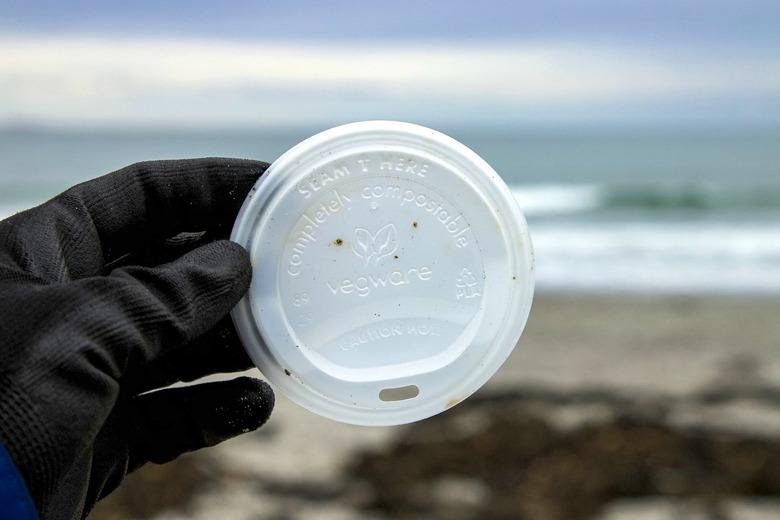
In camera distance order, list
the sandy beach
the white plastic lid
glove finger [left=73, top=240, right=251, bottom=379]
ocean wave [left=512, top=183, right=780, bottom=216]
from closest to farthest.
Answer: glove finger [left=73, top=240, right=251, bottom=379] < the white plastic lid < the sandy beach < ocean wave [left=512, top=183, right=780, bottom=216]

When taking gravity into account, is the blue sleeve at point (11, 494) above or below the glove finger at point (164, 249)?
below

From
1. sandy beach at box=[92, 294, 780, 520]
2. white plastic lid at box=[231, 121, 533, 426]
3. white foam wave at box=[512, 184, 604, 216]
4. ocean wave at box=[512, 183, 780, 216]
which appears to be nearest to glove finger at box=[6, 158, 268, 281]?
white plastic lid at box=[231, 121, 533, 426]

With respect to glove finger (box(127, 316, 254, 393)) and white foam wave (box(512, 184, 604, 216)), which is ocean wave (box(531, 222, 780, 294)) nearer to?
white foam wave (box(512, 184, 604, 216))

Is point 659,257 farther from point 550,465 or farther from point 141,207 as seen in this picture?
point 141,207

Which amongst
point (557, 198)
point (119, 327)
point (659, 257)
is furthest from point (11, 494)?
point (557, 198)

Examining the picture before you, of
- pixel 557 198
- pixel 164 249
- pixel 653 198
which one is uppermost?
pixel 164 249

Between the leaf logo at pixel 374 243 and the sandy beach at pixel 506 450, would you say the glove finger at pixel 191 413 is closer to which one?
the leaf logo at pixel 374 243

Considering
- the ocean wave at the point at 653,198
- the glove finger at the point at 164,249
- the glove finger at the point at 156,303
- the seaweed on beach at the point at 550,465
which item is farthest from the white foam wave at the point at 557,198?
the glove finger at the point at 156,303
